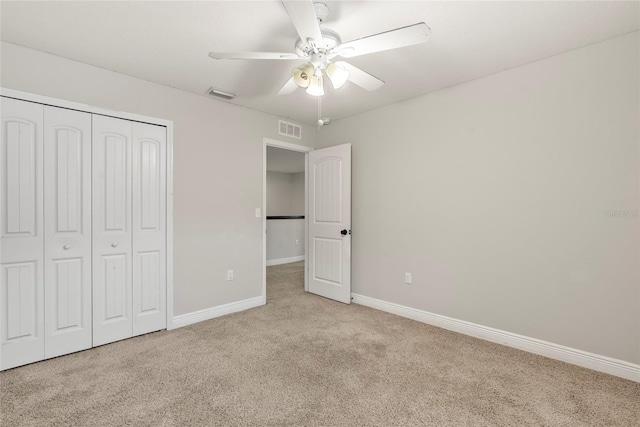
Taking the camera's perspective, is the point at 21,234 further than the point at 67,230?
No

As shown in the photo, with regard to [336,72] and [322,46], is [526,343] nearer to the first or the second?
[336,72]

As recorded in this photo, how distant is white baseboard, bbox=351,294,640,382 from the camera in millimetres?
2117

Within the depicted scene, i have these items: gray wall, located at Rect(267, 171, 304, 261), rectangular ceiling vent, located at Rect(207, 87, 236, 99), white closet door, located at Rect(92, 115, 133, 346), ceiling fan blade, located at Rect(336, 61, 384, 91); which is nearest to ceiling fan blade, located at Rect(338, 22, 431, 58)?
ceiling fan blade, located at Rect(336, 61, 384, 91)

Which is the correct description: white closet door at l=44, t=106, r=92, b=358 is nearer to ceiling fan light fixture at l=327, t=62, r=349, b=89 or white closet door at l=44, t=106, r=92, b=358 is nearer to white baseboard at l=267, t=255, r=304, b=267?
ceiling fan light fixture at l=327, t=62, r=349, b=89

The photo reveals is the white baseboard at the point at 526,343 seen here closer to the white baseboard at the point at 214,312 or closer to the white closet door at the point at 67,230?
the white baseboard at the point at 214,312

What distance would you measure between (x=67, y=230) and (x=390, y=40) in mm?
2781

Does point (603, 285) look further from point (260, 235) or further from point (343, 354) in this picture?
point (260, 235)

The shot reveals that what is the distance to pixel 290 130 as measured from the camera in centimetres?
403

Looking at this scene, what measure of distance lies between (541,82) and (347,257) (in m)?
2.55

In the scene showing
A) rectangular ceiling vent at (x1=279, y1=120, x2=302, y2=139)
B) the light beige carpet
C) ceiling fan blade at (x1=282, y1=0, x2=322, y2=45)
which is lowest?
the light beige carpet

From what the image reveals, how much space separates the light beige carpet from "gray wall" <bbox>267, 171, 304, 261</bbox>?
370 cm

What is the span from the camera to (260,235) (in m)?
3.72

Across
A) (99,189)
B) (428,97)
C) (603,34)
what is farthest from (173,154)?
(603,34)

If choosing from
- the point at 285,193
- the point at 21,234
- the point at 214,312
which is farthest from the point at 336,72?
the point at 285,193
